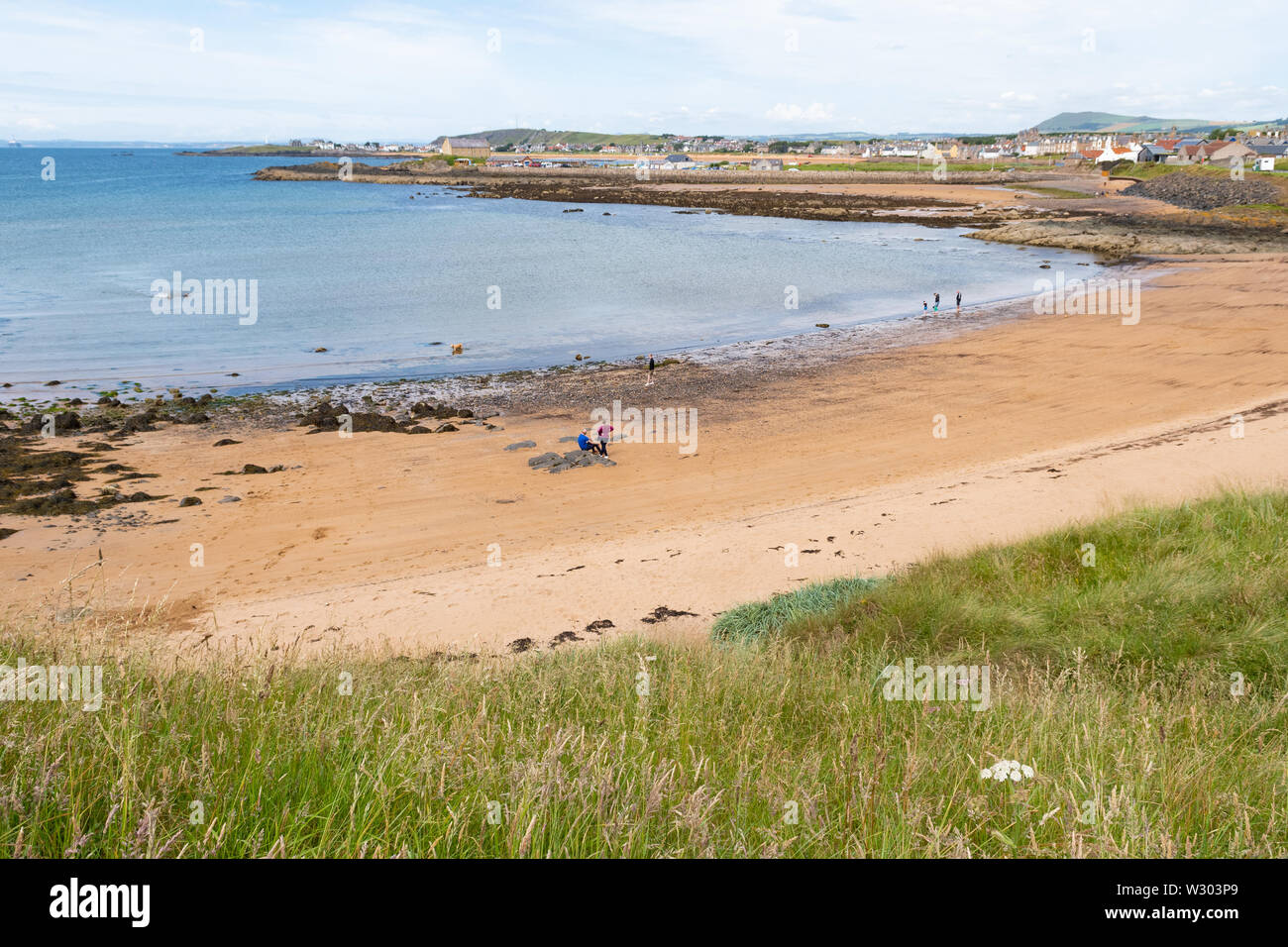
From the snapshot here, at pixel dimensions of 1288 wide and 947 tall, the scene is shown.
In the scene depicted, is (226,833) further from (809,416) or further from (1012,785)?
(809,416)

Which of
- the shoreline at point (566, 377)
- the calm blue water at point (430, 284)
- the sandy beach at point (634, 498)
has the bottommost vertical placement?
the sandy beach at point (634, 498)

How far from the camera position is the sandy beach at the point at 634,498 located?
1265 cm

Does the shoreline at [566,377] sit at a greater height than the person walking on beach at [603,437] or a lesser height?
greater

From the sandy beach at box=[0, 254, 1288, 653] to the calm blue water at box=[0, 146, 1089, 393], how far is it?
8.42m

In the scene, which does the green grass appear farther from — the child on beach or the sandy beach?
the child on beach

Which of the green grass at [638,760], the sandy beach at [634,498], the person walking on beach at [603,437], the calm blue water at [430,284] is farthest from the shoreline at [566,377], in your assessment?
the green grass at [638,760]

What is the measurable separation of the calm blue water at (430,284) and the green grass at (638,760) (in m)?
26.2

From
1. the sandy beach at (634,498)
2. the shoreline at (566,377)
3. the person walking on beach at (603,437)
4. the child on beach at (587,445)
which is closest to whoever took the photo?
the sandy beach at (634,498)

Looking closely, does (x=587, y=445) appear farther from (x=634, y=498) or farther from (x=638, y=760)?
(x=638, y=760)

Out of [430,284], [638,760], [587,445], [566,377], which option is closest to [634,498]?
[587,445]

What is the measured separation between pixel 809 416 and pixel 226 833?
2245 centimetres

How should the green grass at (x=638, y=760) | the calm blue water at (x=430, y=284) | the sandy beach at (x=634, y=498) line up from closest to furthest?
the green grass at (x=638, y=760), the sandy beach at (x=634, y=498), the calm blue water at (x=430, y=284)

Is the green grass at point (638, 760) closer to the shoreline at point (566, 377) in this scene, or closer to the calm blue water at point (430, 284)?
the shoreline at point (566, 377)
